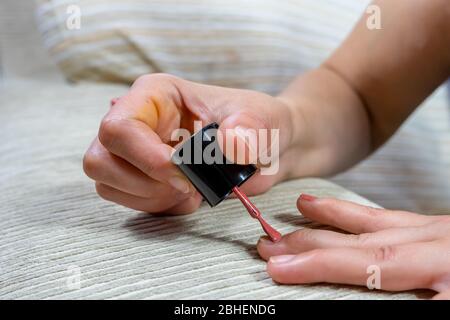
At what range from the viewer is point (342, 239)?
477 mm

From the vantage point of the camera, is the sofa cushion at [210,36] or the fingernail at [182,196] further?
the sofa cushion at [210,36]

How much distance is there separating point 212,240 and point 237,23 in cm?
49

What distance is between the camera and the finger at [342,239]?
473 millimetres

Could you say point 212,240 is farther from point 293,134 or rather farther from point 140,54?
point 140,54

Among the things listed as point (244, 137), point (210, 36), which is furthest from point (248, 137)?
point (210, 36)

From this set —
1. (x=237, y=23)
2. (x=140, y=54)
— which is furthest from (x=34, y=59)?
(x=237, y=23)

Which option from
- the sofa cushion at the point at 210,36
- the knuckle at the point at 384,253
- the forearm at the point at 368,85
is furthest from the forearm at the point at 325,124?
the knuckle at the point at 384,253

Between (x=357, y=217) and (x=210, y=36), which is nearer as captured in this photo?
(x=357, y=217)

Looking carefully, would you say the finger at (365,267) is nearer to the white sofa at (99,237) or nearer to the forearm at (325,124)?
the white sofa at (99,237)

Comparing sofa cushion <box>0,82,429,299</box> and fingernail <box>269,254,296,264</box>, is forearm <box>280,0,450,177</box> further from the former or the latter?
fingernail <box>269,254,296,264</box>

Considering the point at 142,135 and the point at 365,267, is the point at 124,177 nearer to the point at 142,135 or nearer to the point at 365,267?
the point at 142,135

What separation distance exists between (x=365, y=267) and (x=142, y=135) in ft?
0.68

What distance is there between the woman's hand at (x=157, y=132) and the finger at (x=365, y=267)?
0.12 m

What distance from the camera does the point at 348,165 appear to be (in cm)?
82
